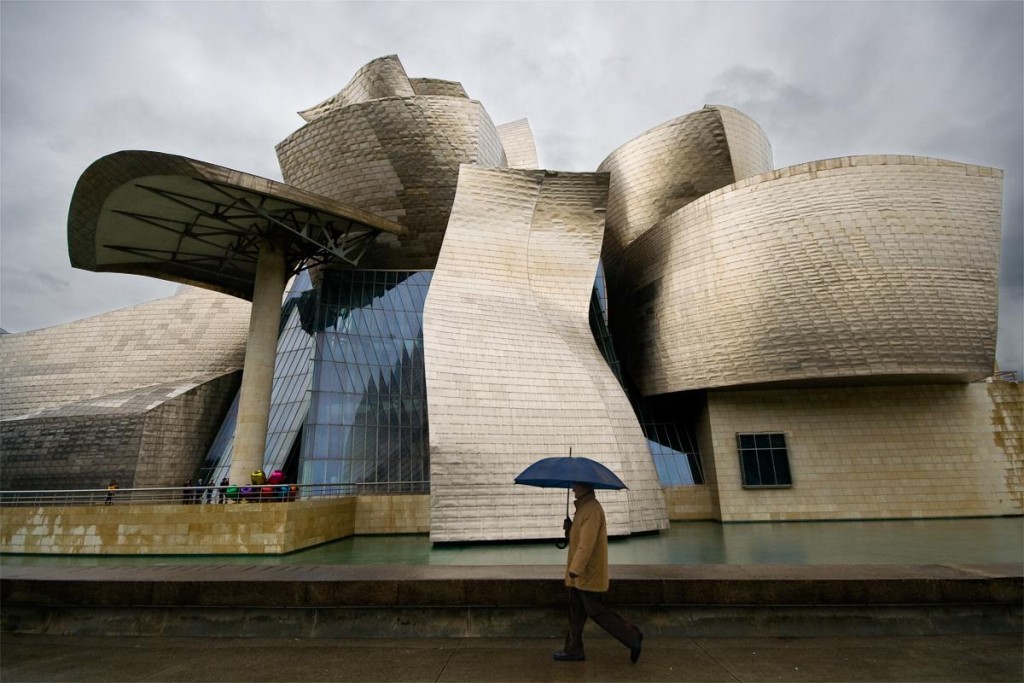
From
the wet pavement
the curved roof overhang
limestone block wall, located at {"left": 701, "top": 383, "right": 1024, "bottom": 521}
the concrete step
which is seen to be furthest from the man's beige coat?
limestone block wall, located at {"left": 701, "top": 383, "right": 1024, "bottom": 521}

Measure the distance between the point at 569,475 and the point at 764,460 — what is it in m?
17.3

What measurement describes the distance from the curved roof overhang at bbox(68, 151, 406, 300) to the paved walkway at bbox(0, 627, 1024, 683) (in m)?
12.9

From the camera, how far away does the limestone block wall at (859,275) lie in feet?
55.1

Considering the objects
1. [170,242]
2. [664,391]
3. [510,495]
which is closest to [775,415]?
[664,391]

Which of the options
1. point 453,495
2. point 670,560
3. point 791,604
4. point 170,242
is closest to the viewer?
point 791,604

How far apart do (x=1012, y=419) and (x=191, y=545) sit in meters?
25.6

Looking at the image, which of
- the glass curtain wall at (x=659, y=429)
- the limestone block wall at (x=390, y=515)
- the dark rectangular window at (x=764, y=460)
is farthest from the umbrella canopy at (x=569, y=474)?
the dark rectangular window at (x=764, y=460)

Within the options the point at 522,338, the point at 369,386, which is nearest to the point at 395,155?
the point at 369,386

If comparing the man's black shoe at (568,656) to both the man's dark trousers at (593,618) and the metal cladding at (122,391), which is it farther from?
the metal cladding at (122,391)

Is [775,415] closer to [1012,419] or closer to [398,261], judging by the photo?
[1012,419]

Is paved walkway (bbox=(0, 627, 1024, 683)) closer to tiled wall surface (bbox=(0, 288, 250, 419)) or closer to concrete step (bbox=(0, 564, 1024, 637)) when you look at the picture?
concrete step (bbox=(0, 564, 1024, 637))

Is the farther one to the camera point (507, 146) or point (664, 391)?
point (507, 146)

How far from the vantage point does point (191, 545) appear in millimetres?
11461

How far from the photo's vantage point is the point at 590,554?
427 centimetres
